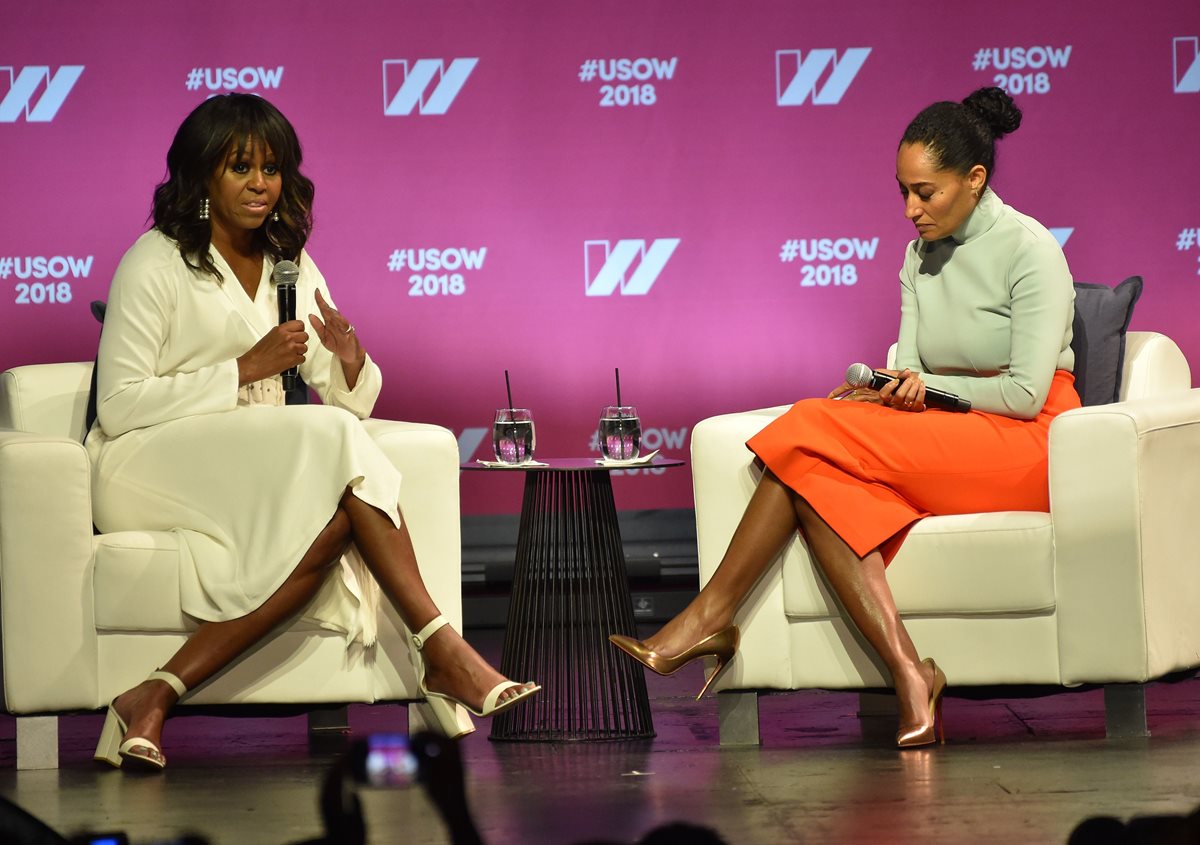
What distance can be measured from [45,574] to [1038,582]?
1858 millimetres

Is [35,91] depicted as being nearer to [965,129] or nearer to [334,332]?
[334,332]

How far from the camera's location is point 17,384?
128 inches

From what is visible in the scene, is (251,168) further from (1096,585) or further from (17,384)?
(1096,585)

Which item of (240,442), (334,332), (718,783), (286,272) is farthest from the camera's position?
(334,332)

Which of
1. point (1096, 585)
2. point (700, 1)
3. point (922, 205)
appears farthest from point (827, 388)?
point (1096, 585)

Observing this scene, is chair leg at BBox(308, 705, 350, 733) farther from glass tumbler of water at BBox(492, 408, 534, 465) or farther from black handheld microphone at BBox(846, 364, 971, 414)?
black handheld microphone at BBox(846, 364, 971, 414)

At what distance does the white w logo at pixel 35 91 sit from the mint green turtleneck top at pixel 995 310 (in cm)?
291

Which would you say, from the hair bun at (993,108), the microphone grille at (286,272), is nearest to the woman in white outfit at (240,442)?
the microphone grille at (286,272)

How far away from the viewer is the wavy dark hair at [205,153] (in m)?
3.19

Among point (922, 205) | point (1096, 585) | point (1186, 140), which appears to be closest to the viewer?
point (1096, 585)

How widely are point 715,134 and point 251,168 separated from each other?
1999mm

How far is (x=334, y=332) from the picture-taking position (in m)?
3.26

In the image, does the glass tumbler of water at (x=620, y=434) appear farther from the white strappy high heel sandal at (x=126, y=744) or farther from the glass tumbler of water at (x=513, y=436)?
the white strappy high heel sandal at (x=126, y=744)

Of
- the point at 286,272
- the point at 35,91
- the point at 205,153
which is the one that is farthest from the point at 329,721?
the point at 35,91
